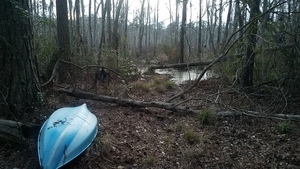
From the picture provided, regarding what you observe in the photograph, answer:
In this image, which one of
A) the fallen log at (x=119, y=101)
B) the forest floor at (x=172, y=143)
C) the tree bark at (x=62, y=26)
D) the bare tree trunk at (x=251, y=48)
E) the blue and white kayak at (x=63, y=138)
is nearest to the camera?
the blue and white kayak at (x=63, y=138)

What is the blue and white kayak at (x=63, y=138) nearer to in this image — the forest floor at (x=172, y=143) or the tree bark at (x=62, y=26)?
the forest floor at (x=172, y=143)

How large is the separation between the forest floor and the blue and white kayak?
184 millimetres

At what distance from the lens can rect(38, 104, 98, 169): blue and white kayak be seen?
2.64m

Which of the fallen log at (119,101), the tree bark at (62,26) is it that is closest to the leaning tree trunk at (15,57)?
the fallen log at (119,101)

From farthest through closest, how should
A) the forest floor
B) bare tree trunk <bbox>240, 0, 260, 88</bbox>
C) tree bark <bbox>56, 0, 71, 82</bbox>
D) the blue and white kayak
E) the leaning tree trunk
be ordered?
tree bark <bbox>56, 0, 71, 82</bbox>
bare tree trunk <bbox>240, 0, 260, 88</bbox>
the leaning tree trunk
the forest floor
the blue and white kayak

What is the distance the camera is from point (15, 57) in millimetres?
3389

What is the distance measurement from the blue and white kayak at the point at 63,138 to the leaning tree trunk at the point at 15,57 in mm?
607

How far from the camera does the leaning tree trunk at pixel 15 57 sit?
330cm

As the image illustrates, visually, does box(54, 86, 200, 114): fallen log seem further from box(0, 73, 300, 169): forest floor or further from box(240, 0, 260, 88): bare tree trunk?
box(240, 0, 260, 88): bare tree trunk

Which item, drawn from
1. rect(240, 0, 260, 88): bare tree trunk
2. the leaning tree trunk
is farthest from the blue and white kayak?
rect(240, 0, 260, 88): bare tree trunk

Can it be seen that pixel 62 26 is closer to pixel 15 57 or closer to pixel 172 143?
pixel 15 57

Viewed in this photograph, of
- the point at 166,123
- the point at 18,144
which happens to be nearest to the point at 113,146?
the point at 18,144

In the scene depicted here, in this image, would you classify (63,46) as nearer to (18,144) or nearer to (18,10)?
(18,10)

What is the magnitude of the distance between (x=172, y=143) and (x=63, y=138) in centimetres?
168
